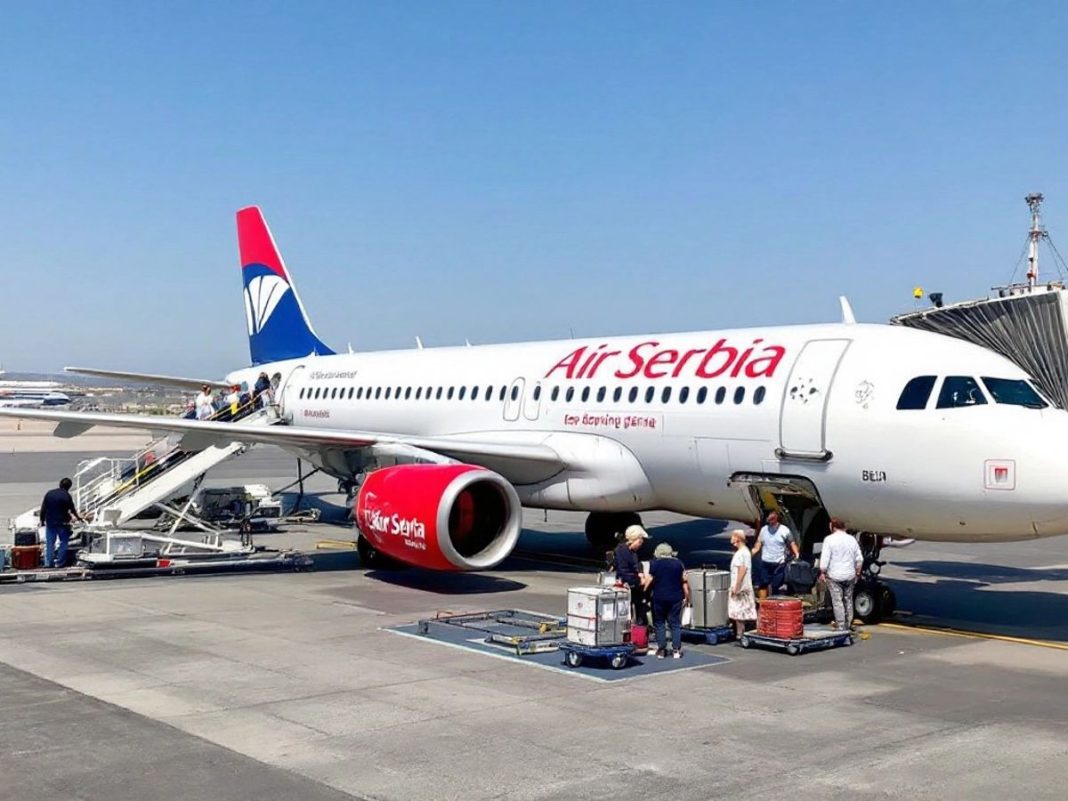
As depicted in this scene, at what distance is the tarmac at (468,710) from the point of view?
7.96 meters

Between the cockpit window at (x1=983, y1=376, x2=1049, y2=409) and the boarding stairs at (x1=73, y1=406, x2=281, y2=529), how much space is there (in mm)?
13600

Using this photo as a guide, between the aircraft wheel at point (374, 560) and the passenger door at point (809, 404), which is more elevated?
the passenger door at point (809, 404)

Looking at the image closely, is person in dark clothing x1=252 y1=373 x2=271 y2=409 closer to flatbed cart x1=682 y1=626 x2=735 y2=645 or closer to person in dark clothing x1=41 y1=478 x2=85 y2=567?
person in dark clothing x1=41 y1=478 x2=85 y2=567

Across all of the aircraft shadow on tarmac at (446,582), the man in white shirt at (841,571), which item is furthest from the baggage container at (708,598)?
the aircraft shadow on tarmac at (446,582)

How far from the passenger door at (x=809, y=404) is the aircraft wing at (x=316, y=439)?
4.28 meters

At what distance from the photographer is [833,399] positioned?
14531 millimetres

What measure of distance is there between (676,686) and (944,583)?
8735 millimetres

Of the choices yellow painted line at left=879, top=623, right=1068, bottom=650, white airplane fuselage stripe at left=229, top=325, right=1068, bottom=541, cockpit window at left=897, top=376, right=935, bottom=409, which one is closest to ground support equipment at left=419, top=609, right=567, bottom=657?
white airplane fuselage stripe at left=229, top=325, right=1068, bottom=541

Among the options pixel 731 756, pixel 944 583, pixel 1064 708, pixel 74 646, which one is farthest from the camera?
pixel 944 583

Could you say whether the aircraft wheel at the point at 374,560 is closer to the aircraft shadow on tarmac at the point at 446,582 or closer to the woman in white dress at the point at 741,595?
the aircraft shadow on tarmac at the point at 446,582

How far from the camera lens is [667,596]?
11.9 metres

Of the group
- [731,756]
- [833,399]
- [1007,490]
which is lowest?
[731,756]

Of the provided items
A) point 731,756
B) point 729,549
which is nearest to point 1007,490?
point 731,756

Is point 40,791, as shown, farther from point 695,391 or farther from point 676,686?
point 695,391
